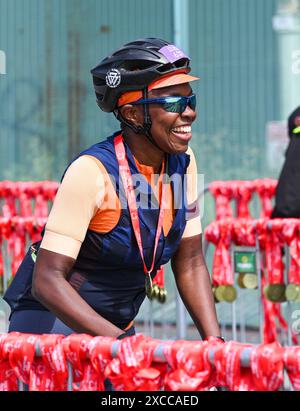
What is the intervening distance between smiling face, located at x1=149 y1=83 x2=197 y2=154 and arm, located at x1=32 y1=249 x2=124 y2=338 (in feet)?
1.94

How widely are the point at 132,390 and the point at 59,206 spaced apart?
0.95 metres

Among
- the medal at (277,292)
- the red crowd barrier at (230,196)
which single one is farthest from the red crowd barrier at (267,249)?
the red crowd barrier at (230,196)

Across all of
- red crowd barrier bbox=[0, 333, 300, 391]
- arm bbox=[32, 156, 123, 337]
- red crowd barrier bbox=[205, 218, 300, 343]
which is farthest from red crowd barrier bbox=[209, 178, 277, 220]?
red crowd barrier bbox=[0, 333, 300, 391]

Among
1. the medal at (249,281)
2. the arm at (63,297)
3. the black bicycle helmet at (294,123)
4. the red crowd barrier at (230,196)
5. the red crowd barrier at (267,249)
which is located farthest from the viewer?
the red crowd barrier at (230,196)

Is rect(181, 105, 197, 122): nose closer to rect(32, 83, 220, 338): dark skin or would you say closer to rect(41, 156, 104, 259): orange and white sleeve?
rect(32, 83, 220, 338): dark skin

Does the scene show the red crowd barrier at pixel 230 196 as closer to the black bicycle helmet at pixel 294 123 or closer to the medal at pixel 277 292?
the black bicycle helmet at pixel 294 123

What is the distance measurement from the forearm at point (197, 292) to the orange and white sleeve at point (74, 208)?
23.0 inches

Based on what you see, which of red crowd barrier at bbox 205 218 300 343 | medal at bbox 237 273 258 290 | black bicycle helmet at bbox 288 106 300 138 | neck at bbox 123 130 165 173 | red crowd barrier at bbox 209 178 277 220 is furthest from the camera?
red crowd barrier at bbox 209 178 277 220

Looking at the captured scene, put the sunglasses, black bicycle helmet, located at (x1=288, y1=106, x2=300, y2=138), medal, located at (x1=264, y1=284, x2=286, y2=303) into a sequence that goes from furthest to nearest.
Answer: black bicycle helmet, located at (x1=288, y1=106, x2=300, y2=138) < medal, located at (x1=264, y1=284, x2=286, y2=303) < the sunglasses

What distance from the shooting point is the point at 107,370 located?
375 centimetres

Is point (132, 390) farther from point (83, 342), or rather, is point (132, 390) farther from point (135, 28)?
point (135, 28)

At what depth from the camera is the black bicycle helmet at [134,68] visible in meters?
4.54

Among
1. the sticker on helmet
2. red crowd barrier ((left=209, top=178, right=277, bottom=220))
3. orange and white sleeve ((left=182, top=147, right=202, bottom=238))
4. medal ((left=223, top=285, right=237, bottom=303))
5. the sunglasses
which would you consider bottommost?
medal ((left=223, top=285, right=237, bottom=303))

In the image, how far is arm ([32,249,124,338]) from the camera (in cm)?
427
